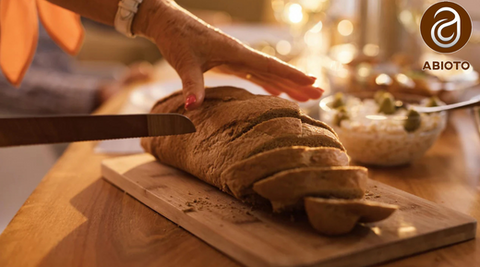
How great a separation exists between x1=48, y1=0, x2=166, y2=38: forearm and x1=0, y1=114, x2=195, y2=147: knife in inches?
12.2

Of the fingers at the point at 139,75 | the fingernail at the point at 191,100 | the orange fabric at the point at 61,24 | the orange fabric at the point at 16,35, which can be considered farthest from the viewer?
the fingers at the point at 139,75

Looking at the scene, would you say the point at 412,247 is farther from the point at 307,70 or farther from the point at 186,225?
the point at 307,70

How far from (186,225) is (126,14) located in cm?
52

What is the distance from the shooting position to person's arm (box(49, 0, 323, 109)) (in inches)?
41.6

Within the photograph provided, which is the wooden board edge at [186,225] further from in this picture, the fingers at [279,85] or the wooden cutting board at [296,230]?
the fingers at [279,85]

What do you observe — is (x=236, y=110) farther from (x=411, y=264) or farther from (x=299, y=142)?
(x=411, y=264)

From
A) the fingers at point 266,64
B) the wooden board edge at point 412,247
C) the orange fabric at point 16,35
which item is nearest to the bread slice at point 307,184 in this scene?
the wooden board edge at point 412,247

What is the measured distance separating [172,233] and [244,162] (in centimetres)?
18

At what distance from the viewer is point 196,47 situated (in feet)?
3.52

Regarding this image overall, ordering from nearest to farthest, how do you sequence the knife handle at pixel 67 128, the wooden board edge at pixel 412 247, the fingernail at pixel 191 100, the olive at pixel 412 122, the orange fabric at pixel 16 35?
the wooden board edge at pixel 412 247 → the knife handle at pixel 67 128 → the fingernail at pixel 191 100 → the olive at pixel 412 122 → the orange fabric at pixel 16 35

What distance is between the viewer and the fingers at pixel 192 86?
40.3 inches

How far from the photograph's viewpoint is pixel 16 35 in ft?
4.76

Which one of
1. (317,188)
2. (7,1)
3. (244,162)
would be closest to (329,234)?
(317,188)

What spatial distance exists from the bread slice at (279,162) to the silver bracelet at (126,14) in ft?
Answer: 1.60
